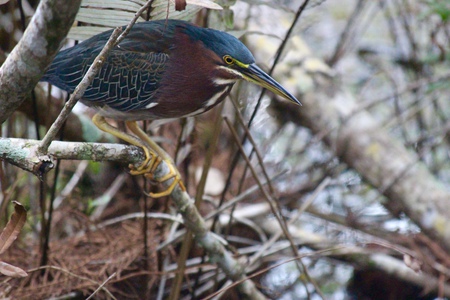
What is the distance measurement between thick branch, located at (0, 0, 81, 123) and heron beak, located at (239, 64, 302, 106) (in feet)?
2.71

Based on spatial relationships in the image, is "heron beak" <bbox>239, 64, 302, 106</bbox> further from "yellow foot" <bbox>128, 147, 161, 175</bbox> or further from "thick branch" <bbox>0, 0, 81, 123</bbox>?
"thick branch" <bbox>0, 0, 81, 123</bbox>

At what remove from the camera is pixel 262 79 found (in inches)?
73.7

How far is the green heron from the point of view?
199 cm

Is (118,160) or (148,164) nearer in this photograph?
(118,160)

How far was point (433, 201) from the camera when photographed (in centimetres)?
317

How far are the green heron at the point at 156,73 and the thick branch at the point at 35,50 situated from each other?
0.76 meters

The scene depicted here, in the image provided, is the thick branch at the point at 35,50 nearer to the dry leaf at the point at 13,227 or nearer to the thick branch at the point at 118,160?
the thick branch at the point at 118,160

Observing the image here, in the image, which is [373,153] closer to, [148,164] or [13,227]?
[148,164]

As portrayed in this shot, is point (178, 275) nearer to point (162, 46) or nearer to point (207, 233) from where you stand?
point (207, 233)

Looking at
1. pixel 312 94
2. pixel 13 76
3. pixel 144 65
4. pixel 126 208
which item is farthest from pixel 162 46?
pixel 312 94

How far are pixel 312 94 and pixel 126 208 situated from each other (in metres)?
1.31

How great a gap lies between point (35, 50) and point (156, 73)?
0.90 meters

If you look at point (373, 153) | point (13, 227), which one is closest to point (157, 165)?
point (13, 227)

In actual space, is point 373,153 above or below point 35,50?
below
